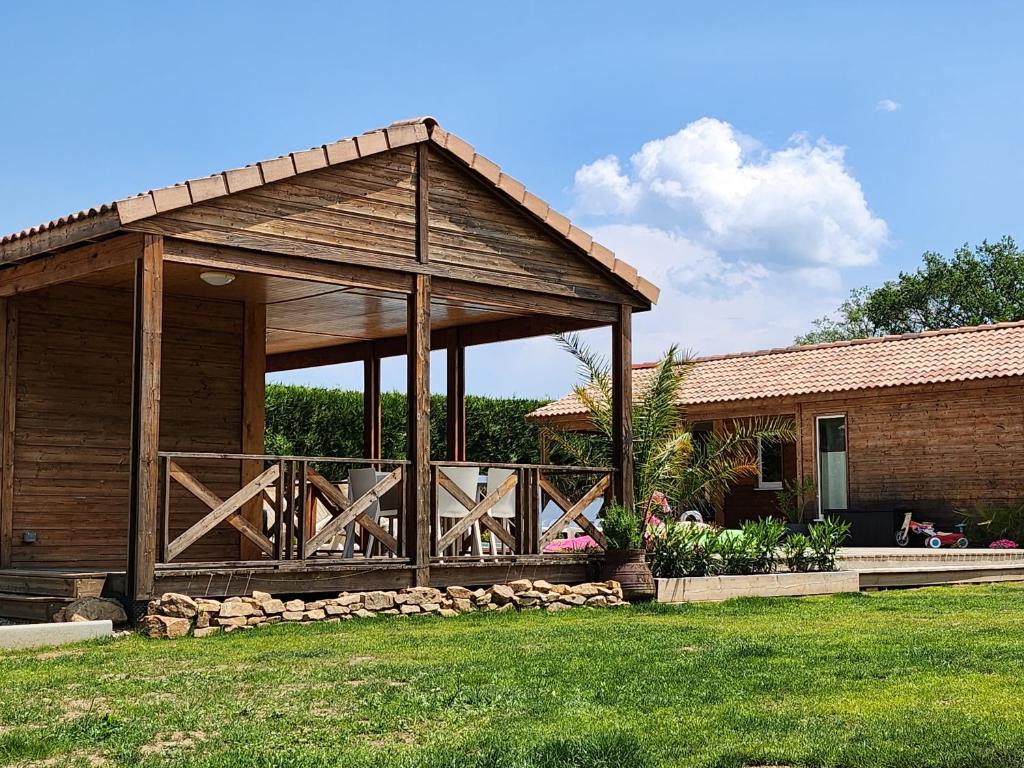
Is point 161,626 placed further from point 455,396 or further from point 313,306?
point 455,396

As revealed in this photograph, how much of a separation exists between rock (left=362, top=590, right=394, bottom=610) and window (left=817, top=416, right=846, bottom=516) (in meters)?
12.6

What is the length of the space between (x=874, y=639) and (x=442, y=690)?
3.69 m

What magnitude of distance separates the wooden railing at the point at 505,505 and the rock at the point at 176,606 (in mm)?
2670

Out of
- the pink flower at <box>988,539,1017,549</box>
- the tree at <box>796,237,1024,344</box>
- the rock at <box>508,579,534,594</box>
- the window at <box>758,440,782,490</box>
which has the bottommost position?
the rock at <box>508,579,534,594</box>

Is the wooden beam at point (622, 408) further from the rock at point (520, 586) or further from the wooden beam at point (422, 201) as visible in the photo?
the wooden beam at point (422, 201)

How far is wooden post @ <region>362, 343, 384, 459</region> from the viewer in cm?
1694

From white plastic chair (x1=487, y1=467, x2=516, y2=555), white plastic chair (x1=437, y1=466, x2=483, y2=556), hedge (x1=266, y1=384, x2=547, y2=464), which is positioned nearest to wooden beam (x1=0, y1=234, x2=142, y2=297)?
white plastic chair (x1=437, y1=466, x2=483, y2=556)

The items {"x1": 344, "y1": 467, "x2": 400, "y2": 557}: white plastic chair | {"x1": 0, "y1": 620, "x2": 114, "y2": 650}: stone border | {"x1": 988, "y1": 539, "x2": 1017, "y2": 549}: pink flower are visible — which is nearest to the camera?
{"x1": 0, "y1": 620, "x2": 114, "y2": 650}: stone border

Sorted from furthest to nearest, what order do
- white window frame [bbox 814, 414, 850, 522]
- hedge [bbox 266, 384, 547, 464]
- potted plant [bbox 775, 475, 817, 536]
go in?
potted plant [bbox 775, 475, 817, 536], hedge [bbox 266, 384, 547, 464], white window frame [bbox 814, 414, 850, 522]

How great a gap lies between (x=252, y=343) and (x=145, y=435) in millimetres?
4213

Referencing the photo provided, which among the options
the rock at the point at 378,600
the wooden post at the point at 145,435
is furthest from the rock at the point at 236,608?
the rock at the point at 378,600

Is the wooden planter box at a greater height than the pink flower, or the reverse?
the pink flower

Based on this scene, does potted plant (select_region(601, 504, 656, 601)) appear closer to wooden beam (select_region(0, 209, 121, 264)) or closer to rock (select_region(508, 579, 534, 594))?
rock (select_region(508, 579, 534, 594))

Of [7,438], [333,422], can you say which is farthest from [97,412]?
[333,422]
